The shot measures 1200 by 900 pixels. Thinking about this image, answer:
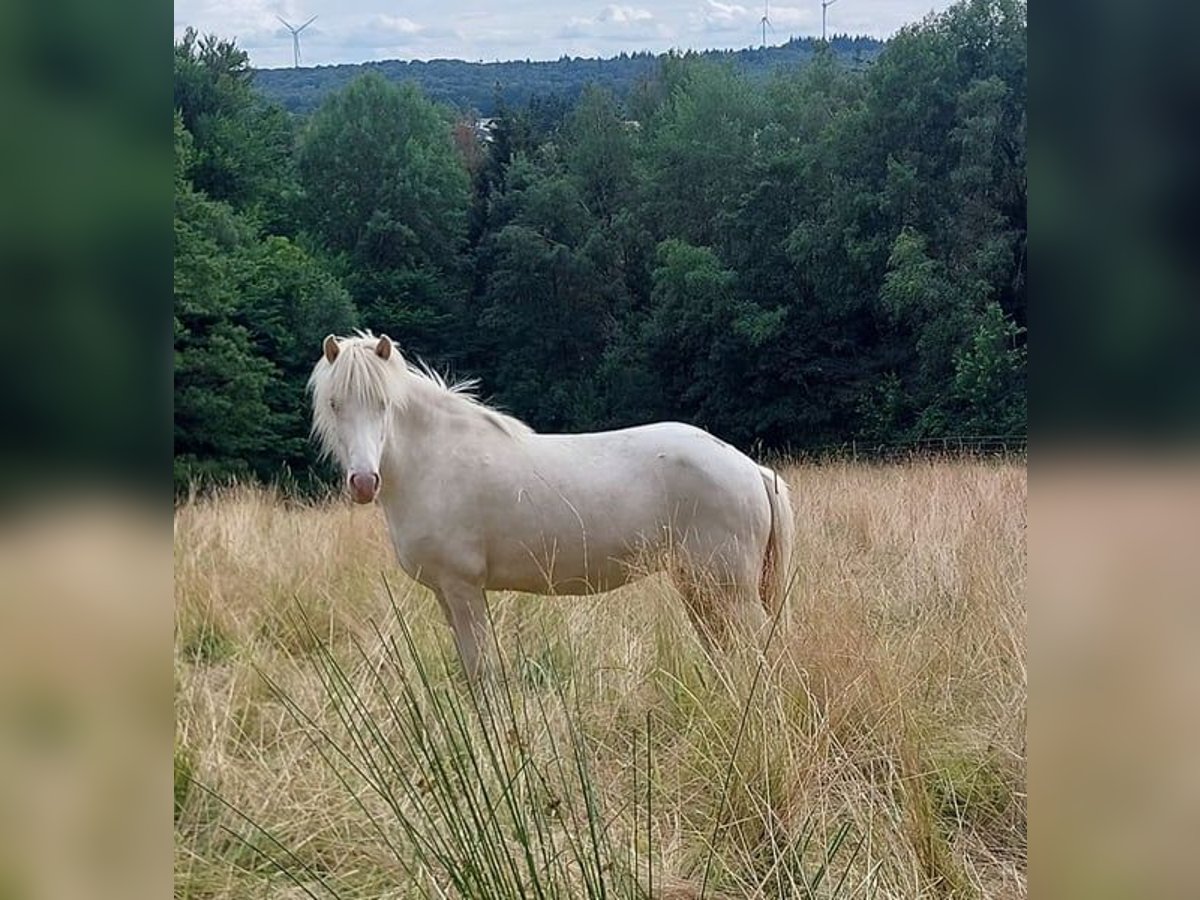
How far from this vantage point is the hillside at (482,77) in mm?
11914

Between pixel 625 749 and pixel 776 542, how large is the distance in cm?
104

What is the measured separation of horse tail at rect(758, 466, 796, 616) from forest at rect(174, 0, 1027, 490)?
681cm

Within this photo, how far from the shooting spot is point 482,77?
11.9 meters

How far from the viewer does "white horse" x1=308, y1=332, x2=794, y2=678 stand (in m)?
2.87

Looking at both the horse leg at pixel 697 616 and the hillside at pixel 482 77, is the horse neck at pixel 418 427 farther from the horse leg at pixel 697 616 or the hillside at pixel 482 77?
the hillside at pixel 482 77

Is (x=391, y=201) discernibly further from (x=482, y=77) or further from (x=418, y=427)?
(x=418, y=427)
